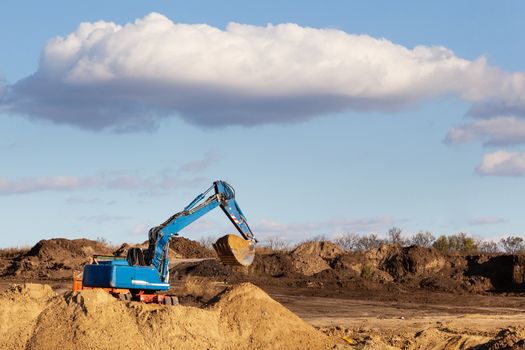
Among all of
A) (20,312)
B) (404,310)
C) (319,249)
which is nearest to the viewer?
(20,312)

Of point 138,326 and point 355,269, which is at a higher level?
point 355,269

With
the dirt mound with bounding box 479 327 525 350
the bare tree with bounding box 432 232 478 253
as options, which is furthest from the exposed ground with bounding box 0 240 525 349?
the bare tree with bounding box 432 232 478 253

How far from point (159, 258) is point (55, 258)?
31343mm

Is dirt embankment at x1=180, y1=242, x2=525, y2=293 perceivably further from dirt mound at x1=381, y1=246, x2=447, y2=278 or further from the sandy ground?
the sandy ground

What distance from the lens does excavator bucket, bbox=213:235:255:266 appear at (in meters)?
23.5

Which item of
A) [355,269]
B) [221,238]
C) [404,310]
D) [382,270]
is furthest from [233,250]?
[382,270]

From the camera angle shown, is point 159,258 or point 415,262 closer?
point 159,258

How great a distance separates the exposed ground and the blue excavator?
5.31ft

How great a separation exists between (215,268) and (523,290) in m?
14.4

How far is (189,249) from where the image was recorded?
197ft

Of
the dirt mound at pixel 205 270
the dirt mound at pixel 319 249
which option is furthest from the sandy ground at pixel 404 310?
the dirt mound at pixel 319 249

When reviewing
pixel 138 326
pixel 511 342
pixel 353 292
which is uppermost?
pixel 353 292

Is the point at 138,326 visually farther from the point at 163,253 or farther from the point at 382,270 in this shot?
the point at 382,270

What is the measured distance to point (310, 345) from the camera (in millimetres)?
20859
